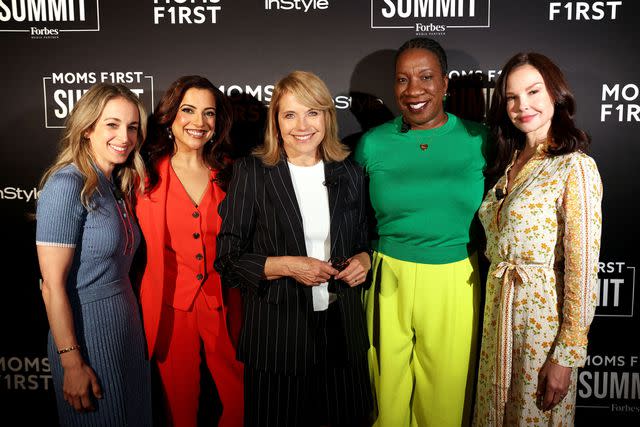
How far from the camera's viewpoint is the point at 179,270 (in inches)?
98.8

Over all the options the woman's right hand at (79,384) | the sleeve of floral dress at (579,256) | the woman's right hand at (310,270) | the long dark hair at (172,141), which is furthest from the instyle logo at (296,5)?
the woman's right hand at (79,384)

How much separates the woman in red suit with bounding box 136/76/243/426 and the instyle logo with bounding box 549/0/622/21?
1.81 m

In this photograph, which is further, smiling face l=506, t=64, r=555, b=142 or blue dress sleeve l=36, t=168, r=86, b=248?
smiling face l=506, t=64, r=555, b=142

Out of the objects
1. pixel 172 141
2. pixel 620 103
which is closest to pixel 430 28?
pixel 620 103

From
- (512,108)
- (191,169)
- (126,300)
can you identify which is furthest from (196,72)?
(512,108)

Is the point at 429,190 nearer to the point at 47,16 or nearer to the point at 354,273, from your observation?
the point at 354,273

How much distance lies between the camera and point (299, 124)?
2.28 metres

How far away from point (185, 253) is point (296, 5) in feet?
4.85

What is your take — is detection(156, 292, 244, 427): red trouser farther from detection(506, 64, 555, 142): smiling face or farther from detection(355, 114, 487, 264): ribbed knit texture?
detection(506, 64, 555, 142): smiling face

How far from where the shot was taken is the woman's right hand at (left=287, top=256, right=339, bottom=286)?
7.18 ft

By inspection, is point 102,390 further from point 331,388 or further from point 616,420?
point 616,420

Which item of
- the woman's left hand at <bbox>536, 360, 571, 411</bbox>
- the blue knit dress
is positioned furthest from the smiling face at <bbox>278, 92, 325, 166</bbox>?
the woman's left hand at <bbox>536, 360, 571, 411</bbox>

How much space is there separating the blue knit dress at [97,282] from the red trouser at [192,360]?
10.3 inches

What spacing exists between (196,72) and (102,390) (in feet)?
5.66
